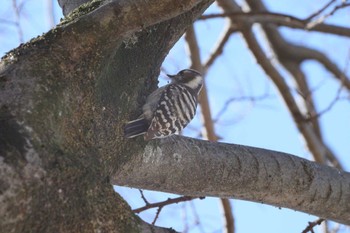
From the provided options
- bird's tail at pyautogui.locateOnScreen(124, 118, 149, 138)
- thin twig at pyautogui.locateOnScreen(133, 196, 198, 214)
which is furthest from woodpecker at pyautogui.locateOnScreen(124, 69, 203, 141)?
thin twig at pyautogui.locateOnScreen(133, 196, 198, 214)

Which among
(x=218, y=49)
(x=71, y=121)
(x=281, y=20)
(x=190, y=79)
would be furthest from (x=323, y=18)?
(x=71, y=121)

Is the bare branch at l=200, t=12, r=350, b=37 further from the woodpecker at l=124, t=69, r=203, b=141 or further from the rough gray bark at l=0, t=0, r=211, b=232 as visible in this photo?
the rough gray bark at l=0, t=0, r=211, b=232

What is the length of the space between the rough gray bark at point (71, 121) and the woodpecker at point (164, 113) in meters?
0.09

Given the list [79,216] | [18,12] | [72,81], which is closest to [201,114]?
[18,12]

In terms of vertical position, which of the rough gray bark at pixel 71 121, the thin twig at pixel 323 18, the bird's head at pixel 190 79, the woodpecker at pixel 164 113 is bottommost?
the rough gray bark at pixel 71 121

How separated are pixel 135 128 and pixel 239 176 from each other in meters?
0.66

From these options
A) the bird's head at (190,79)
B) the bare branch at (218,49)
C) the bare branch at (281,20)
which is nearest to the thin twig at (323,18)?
the bare branch at (281,20)

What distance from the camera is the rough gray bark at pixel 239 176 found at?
341 centimetres

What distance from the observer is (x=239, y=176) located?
11.6 feet

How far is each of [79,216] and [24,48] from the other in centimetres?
81

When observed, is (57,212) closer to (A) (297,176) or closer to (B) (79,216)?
(B) (79,216)

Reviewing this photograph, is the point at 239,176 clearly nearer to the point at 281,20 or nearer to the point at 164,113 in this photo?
the point at 164,113

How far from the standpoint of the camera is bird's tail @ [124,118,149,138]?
3.22 m

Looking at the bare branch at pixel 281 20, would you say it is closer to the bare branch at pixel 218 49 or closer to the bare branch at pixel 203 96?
the bare branch at pixel 203 96
